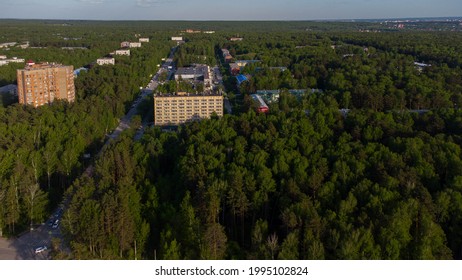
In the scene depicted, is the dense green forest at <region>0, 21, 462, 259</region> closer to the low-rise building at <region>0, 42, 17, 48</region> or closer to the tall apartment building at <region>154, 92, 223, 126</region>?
the tall apartment building at <region>154, 92, 223, 126</region>

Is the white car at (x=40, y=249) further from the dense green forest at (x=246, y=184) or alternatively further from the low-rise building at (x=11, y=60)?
the low-rise building at (x=11, y=60)

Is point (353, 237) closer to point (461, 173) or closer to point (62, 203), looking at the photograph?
point (461, 173)

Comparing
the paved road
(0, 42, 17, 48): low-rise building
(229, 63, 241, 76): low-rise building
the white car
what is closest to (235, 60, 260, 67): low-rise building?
(229, 63, 241, 76): low-rise building

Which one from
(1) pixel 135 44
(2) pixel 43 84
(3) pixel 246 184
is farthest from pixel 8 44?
(3) pixel 246 184

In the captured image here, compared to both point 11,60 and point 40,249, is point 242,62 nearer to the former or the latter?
point 11,60
